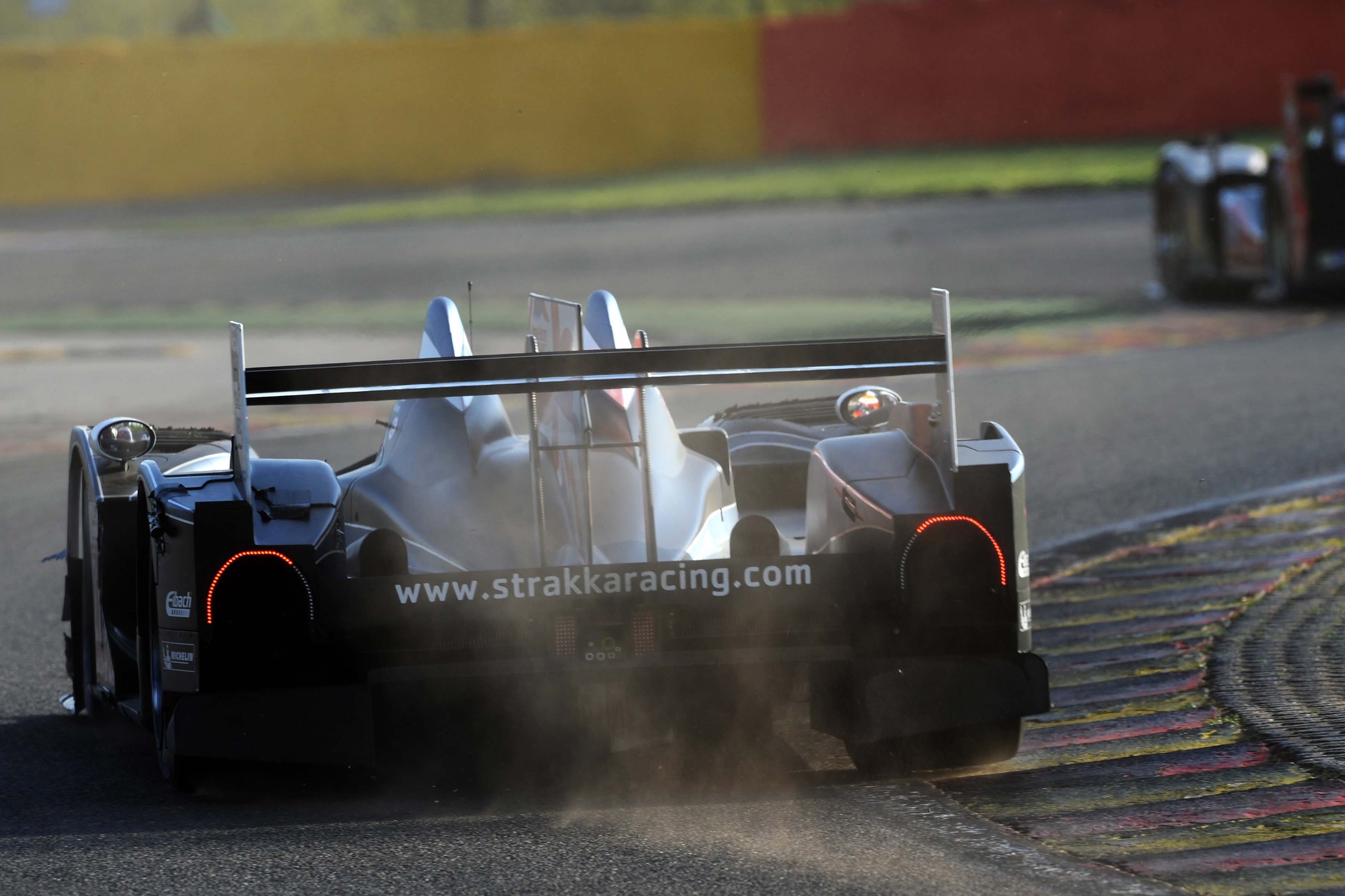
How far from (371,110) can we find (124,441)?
2939 cm

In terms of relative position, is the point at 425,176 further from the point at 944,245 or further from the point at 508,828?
the point at 508,828

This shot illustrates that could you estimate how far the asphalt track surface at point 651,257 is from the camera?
64.1 ft

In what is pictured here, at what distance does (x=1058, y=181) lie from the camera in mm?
25844

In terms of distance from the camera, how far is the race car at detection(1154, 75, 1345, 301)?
1513 centimetres

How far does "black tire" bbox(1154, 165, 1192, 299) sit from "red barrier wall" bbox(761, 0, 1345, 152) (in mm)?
12474

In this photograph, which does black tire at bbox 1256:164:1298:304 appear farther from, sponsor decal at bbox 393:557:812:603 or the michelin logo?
the michelin logo

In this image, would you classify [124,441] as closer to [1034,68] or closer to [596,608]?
[596,608]

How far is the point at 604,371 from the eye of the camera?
4.73 meters

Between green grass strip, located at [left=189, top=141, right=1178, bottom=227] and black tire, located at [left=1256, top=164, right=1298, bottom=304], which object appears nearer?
black tire, located at [left=1256, top=164, right=1298, bottom=304]

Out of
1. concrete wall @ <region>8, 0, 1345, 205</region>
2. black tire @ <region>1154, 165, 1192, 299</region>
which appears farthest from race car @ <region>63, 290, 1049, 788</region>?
concrete wall @ <region>8, 0, 1345, 205</region>

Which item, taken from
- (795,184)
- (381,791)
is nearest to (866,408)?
(381,791)

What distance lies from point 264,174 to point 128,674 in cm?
2992

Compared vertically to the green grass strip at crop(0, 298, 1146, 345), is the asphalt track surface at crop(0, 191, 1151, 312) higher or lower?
higher

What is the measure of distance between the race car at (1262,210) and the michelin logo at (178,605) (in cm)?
1224
